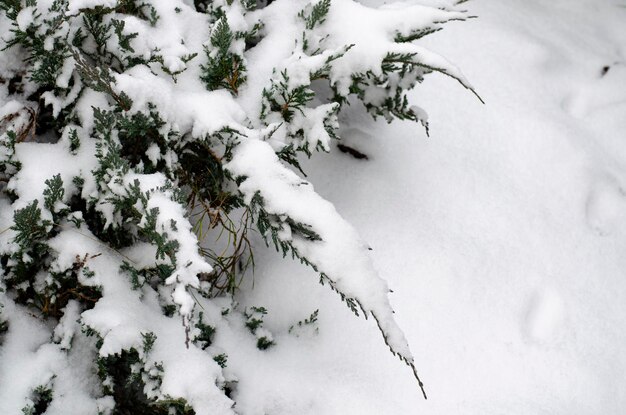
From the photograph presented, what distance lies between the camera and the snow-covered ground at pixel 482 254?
1719 mm

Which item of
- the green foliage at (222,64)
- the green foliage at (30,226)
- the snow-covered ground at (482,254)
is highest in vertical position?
the green foliage at (222,64)

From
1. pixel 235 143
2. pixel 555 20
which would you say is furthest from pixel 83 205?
pixel 555 20

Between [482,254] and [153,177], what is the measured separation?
1200 mm

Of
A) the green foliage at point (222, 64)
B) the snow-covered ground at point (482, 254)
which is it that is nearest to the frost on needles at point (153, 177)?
the green foliage at point (222, 64)

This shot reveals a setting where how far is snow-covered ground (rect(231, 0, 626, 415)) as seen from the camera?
5.64 ft

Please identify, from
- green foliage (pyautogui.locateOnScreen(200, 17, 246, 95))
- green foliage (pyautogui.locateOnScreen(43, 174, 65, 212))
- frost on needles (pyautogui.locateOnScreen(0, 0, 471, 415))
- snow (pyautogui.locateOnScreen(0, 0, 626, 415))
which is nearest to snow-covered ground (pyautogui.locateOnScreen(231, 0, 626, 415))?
snow (pyautogui.locateOnScreen(0, 0, 626, 415))

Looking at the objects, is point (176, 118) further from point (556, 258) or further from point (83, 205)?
point (556, 258)

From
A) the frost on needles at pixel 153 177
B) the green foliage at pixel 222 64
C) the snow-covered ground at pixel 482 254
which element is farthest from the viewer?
the snow-covered ground at pixel 482 254

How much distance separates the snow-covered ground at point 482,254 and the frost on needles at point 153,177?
0.25 m

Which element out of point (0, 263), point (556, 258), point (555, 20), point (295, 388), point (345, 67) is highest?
point (345, 67)

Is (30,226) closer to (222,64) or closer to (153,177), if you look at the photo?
(153,177)

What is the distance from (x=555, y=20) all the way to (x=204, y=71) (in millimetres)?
1938

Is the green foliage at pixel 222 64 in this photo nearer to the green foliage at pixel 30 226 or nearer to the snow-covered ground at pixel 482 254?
the snow-covered ground at pixel 482 254

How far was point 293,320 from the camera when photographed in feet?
5.93
